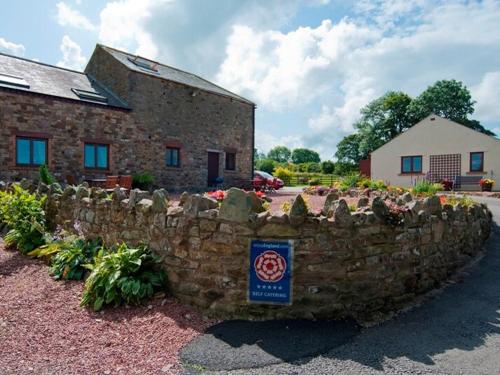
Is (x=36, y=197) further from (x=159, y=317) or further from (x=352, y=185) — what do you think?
(x=352, y=185)

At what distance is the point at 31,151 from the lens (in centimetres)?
1360

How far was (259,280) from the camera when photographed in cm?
389

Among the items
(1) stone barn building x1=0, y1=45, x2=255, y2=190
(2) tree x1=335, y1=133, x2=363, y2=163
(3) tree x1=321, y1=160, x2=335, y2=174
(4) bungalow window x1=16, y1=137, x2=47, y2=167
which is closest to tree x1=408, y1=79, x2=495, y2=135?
(2) tree x1=335, y1=133, x2=363, y2=163

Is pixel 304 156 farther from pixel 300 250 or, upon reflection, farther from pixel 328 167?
pixel 300 250

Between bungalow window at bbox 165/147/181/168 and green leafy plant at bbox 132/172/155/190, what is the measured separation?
1853mm

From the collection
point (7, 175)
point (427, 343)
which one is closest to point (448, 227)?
point (427, 343)

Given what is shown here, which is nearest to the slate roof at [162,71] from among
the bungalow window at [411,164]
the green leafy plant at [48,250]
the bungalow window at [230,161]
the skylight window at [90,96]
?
the skylight window at [90,96]

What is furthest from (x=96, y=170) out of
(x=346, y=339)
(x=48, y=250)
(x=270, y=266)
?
(x=346, y=339)

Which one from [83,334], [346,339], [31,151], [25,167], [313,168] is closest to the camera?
[346,339]

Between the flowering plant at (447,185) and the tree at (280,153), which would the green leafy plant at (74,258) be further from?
the tree at (280,153)

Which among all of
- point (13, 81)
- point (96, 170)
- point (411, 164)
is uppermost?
point (13, 81)

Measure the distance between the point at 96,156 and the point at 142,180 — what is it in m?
2.27

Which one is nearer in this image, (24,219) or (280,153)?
(24,219)

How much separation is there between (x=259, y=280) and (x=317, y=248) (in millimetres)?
758
